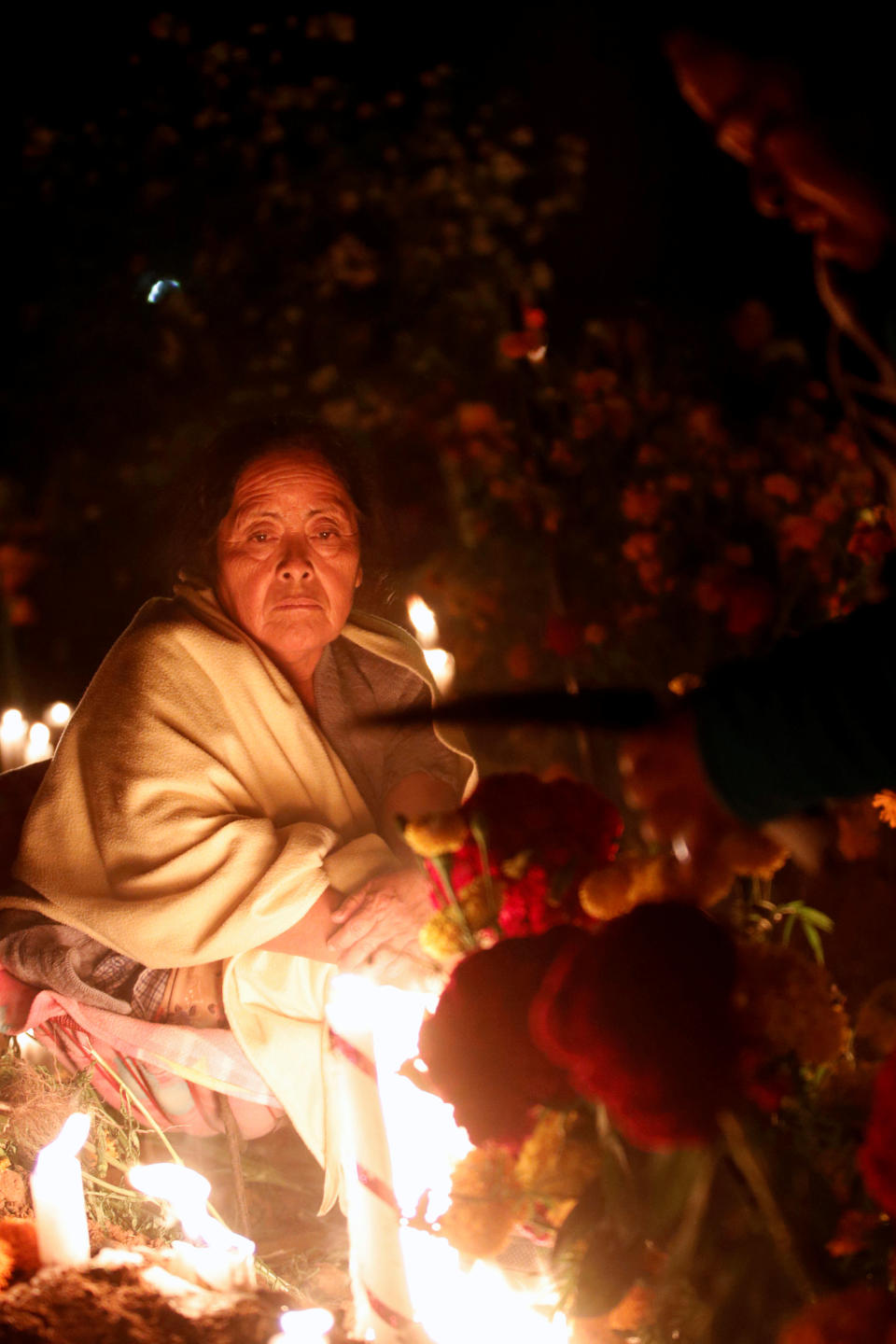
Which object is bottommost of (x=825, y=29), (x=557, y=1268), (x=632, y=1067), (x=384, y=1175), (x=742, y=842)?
(x=384, y=1175)

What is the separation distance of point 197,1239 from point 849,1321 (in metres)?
0.95

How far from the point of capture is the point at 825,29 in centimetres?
116

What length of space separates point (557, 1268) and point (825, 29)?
119cm

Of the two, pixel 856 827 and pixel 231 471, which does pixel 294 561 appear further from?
pixel 856 827

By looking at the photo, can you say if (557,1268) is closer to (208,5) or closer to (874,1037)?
(874,1037)

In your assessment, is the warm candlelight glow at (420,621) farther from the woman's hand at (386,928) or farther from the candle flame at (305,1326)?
the candle flame at (305,1326)

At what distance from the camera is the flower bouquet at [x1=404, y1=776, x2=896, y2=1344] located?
3.18ft

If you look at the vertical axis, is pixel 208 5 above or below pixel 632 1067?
above

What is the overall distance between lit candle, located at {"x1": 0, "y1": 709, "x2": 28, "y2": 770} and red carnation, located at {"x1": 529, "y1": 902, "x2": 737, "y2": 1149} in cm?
148

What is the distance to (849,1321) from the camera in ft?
3.06

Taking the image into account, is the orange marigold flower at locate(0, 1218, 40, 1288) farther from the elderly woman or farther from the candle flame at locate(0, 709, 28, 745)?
the candle flame at locate(0, 709, 28, 745)

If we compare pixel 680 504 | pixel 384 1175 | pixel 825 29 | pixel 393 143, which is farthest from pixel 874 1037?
pixel 393 143

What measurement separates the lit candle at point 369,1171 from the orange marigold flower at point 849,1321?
0.56m

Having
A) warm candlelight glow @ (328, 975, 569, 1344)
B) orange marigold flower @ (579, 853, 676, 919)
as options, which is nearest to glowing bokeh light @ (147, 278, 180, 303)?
warm candlelight glow @ (328, 975, 569, 1344)
